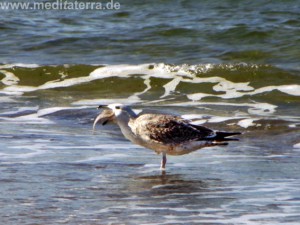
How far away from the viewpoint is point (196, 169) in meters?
7.09

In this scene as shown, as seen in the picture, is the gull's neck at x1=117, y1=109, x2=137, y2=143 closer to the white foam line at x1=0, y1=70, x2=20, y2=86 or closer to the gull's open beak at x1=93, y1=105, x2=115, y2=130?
the gull's open beak at x1=93, y1=105, x2=115, y2=130

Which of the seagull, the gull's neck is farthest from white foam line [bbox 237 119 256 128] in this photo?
the gull's neck

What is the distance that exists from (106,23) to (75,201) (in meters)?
11.7

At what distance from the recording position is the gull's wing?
729 centimetres

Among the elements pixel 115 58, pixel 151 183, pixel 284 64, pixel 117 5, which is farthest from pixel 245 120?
pixel 117 5

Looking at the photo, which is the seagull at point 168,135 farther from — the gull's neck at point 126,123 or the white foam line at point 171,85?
the white foam line at point 171,85

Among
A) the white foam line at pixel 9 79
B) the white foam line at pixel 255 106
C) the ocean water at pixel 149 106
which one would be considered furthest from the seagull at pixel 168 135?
the white foam line at pixel 9 79

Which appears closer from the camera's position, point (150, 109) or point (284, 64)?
point (150, 109)

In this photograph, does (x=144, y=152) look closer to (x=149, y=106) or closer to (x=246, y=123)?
(x=246, y=123)

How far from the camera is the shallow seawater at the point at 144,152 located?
18.3ft

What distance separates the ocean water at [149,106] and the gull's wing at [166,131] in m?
0.23

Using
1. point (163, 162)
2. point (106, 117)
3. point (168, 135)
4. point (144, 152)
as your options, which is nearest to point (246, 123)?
point (144, 152)

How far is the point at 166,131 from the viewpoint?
735cm

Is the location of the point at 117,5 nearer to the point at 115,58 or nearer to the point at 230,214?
the point at 115,58
